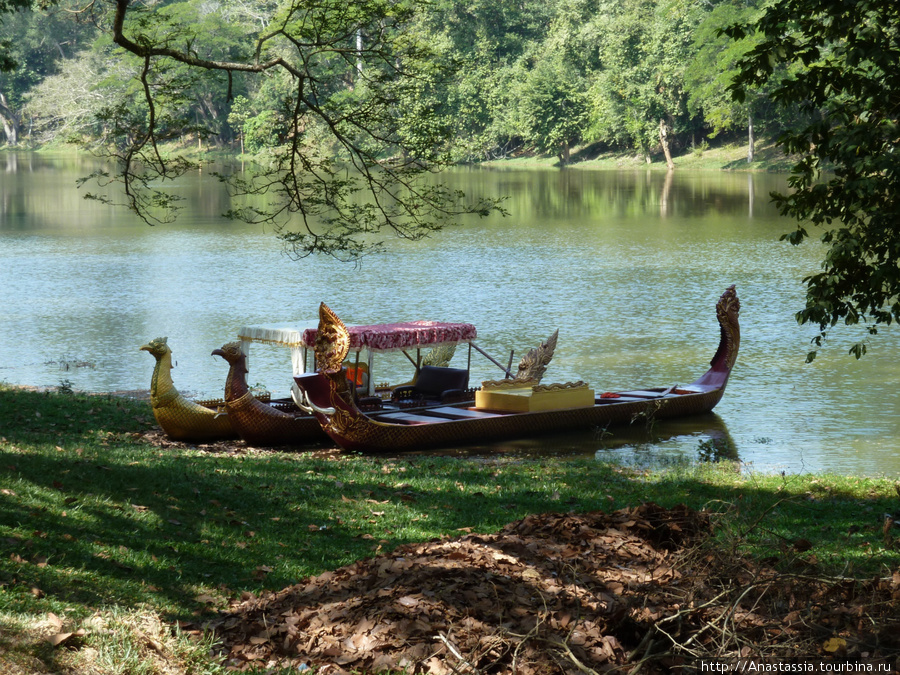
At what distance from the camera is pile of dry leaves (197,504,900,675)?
509 cm

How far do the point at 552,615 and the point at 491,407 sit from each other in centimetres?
1032

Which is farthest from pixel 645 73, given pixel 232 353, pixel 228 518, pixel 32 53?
pixel 32 53

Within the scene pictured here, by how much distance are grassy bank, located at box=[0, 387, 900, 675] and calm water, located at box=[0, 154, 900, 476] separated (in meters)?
4.31

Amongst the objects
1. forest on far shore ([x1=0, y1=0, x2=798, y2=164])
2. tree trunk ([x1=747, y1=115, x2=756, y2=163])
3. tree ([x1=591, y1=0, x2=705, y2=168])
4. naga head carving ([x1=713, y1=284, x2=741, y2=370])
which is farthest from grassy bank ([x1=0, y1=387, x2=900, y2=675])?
tree ([x1=591, y1=0, x2=705, y2=168])

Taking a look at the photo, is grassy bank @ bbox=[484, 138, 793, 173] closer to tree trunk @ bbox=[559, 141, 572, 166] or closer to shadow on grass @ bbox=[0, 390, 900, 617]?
tree trunk @ bbox=[559, 141, 572, 166]

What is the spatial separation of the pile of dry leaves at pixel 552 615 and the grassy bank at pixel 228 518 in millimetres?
280

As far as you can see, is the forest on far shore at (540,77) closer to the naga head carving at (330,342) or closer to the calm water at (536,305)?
the calm water at (536,305)

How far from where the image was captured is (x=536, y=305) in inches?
1061

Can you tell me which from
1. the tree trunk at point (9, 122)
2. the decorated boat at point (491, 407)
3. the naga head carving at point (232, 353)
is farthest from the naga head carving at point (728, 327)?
the tree trunk at point (9, 122)

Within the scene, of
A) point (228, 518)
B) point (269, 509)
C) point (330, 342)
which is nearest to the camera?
point (228, 518)

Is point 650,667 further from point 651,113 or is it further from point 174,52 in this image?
point 651,113

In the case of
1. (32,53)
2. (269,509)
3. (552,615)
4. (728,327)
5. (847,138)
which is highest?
(32,53)

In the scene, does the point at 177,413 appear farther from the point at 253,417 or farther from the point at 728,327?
the point at 728,327

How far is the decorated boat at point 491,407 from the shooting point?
45.8 ft
